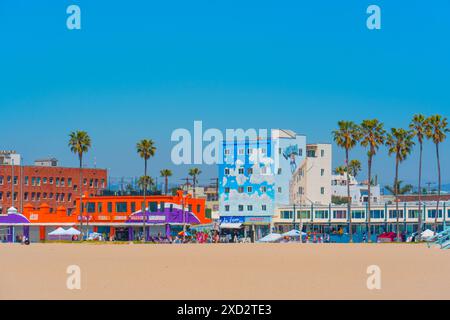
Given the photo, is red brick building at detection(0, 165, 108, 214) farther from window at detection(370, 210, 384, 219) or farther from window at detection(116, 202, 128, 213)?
window at detection(370, 210, 384, 219)

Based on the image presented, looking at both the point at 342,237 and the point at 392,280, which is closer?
the point at 392,280

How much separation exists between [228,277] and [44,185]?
276 ft

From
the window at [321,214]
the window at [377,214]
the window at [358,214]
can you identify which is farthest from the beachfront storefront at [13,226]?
the window at [377,214]

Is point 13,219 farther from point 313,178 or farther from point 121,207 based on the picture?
point 313,178

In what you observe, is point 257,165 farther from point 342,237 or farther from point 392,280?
point 392,280

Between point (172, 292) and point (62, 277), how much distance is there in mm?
7469

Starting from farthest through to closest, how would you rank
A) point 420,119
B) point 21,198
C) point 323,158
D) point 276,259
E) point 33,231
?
point 21,198 < point 323,158 < point 33,231 < point 420,119 < point 276,259

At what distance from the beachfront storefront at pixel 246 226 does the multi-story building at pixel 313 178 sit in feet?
15.7

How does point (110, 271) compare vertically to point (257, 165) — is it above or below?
below

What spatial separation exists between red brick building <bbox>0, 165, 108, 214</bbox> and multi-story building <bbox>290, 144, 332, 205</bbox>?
24.1 metres

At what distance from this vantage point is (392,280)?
32.9 meters

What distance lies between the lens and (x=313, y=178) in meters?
105

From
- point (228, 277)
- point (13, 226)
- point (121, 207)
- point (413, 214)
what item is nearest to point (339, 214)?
point (413, 214)
